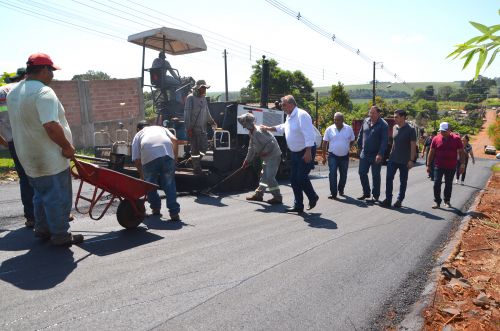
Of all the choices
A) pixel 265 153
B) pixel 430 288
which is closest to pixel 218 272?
pixel 430 288

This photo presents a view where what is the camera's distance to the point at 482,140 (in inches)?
2295

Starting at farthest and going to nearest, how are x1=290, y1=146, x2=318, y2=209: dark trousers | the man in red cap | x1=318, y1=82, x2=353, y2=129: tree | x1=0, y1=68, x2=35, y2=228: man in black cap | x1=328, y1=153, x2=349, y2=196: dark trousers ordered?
1. x1=318, y1=82, x2=353, y2=129: tree
2. x1=328, y1=153, x2=349, y2=196: dark trousers
3. x1=290, y1=146, x2=318, y2=209: dark trousers
4. x1=0, y1=68, x2=35, y2=228: man in black cap
5. the man in red cap

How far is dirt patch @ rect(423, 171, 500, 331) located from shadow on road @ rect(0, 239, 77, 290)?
10.4 ft

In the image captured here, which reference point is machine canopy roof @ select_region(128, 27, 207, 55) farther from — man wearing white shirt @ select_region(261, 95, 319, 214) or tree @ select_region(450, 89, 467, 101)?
tree @ select_region(450, 89, 467, 101)

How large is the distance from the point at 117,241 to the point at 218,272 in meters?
1.56

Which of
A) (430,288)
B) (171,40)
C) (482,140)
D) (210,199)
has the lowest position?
(482,140)

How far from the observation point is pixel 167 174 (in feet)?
20.9

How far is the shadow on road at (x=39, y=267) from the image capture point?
383 cm

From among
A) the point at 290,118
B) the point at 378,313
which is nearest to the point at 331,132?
the point at 290,118

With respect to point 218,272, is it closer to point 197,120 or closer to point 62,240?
point 62,240

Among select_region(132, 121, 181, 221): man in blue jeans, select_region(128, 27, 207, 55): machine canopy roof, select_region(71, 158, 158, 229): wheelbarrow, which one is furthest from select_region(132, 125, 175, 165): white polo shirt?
select_region(128, 27, 207, 55): machine canopy roof

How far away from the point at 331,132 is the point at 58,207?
20.2ft

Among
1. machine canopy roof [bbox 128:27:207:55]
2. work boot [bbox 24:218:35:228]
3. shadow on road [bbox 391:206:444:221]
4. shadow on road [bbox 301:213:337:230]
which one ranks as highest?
machine canopy roof [bbox 128:27:207:55]

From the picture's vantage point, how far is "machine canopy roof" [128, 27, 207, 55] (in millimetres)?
10742
